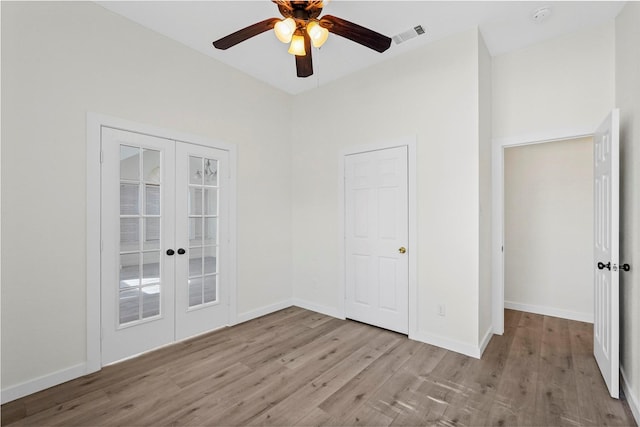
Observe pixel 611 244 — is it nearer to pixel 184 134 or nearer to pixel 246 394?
pixel 246 394

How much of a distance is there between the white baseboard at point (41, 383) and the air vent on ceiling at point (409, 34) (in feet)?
13.5

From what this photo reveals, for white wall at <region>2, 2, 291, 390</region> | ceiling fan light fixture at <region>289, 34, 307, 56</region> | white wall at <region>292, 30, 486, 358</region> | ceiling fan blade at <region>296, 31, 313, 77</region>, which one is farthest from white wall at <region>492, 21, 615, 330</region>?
white wall at <region>2, 2, 291, 390</region>

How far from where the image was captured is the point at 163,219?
3.04 meters

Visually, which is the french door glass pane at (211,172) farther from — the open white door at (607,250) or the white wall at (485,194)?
the open white door at (607,250)

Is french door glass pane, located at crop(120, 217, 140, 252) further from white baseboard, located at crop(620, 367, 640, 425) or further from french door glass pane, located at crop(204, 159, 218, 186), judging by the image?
white baseboard, located at crop(620, 367, 640, 425)

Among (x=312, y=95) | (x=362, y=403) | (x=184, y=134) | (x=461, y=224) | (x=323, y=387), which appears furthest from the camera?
(x=312, y=95)

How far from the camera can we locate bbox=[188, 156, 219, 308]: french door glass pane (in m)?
3.30

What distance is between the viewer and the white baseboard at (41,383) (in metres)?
2.16

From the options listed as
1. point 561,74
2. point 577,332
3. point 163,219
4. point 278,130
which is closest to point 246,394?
point 163,219

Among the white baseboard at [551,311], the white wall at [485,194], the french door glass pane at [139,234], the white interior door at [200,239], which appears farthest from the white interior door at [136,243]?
the white baseboard at [551,311]

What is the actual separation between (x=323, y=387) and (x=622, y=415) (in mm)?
1997

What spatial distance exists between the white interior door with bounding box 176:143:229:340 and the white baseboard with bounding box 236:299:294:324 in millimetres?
224

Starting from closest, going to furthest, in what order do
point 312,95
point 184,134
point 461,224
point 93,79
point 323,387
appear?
1. point 323,387
2. point 93,79
3. point 461,224
4. point 184,134
5. point 312,95

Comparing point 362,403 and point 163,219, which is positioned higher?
point 163,219
